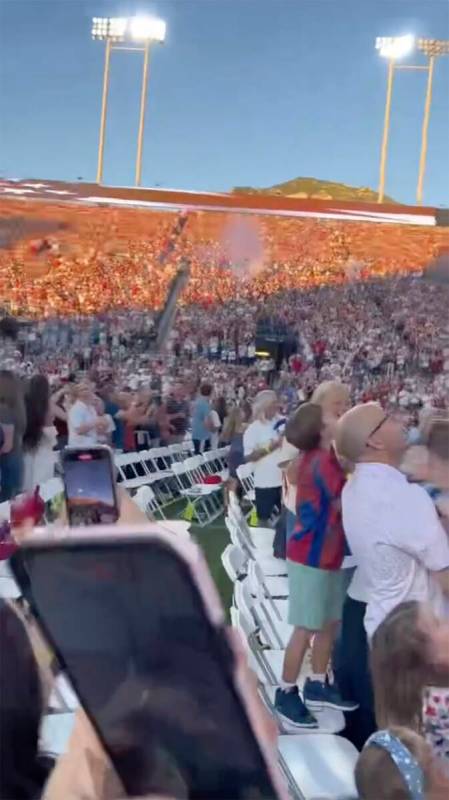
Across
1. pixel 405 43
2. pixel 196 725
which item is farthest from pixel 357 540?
pixel 196 725

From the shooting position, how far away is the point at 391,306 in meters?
1.92

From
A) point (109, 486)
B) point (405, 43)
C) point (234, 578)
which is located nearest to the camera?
point (405, 43)

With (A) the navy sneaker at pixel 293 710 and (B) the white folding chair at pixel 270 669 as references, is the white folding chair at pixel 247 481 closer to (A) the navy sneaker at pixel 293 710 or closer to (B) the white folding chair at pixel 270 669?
(B) the white folding chair at pixel 270 669

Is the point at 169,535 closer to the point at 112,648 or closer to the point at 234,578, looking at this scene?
the point at 112,648

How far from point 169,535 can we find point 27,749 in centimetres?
24

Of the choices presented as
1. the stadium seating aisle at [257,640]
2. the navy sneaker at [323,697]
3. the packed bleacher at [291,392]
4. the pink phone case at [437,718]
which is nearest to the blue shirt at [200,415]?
the packed bleacher at [291,392]

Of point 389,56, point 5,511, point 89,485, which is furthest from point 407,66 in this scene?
point 5,511

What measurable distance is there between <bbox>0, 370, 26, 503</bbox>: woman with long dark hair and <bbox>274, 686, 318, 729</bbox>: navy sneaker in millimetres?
705

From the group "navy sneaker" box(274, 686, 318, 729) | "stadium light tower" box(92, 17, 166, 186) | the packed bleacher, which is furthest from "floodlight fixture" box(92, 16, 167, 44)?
"navy sneaker" box(274, 686, 318, 729)

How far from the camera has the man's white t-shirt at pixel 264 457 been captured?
2301mm

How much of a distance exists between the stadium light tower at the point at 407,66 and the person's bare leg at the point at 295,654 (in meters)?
1.04

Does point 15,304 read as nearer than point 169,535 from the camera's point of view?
No

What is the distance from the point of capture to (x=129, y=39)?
1619 millimetres

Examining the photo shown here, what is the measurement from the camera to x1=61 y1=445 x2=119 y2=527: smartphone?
5.63ft
